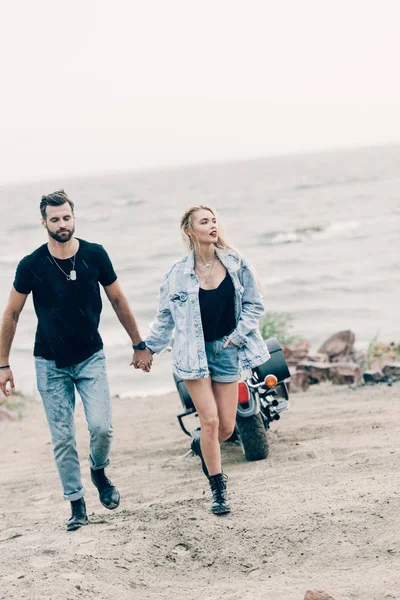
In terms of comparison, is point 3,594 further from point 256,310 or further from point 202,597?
point 256,310

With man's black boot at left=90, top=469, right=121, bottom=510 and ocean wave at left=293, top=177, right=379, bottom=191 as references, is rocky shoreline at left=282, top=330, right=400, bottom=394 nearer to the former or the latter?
man's black boot at left=90, top=469, right=121, bottom=510

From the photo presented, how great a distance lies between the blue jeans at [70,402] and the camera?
5062 mm

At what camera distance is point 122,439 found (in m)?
8.09

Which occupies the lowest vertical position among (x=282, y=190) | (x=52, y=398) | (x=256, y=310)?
(x=52, y=398)

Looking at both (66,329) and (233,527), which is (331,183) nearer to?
(66,329)

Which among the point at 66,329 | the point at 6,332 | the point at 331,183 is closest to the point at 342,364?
the point at 66,329

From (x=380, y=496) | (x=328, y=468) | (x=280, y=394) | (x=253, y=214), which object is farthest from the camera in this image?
(x=253, y=214)

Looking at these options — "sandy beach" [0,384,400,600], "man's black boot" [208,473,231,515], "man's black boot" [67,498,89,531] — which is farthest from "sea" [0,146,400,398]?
"man's black boot" [208,473,231,515]

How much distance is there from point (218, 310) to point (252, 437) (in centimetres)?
159

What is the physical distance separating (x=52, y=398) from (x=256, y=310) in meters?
1.35

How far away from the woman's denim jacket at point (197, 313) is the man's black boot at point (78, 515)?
41.9 inches

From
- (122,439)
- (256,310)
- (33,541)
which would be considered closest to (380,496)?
(256,310)

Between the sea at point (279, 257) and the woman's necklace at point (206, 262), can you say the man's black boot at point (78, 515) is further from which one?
the sea at point (279, 257)

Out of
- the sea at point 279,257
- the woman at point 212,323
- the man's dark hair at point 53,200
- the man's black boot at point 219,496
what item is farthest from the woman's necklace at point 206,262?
the sea at point 279,257
